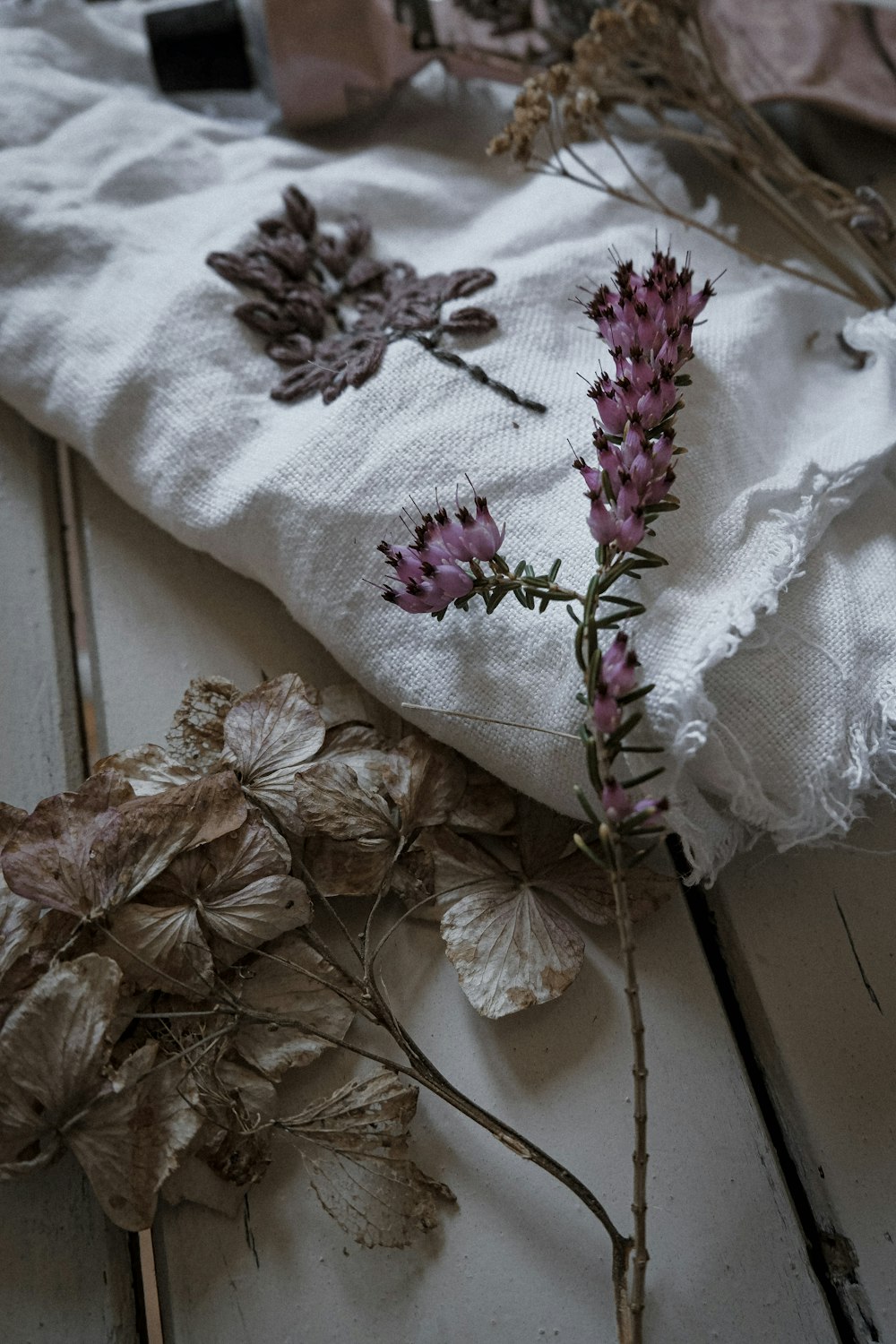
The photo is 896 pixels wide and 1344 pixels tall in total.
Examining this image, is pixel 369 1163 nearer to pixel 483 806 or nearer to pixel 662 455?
pixel 483 806

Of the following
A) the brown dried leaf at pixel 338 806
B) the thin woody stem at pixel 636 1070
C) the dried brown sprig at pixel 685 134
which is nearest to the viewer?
the thin woody stem at pixel 636 1070

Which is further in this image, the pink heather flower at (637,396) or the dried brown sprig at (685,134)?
the dried brown sprig at (685,134)

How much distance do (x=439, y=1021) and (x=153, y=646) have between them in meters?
0.26

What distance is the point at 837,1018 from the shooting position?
1.57 feet

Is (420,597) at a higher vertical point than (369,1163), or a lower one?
higher

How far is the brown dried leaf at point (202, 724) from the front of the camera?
1.68ft

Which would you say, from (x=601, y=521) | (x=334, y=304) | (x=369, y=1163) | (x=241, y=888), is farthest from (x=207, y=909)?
(x=334, y=304)

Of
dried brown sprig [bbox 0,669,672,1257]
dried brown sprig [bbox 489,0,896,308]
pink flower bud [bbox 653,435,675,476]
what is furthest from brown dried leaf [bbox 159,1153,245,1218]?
dried brown sprig [bbox 489,0,896,308]

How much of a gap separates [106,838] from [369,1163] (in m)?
0.17

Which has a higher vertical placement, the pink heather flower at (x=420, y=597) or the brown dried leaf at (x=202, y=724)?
the pink heather flower at (x=420, y=597)

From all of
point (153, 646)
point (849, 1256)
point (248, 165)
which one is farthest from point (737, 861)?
point (248, 165)

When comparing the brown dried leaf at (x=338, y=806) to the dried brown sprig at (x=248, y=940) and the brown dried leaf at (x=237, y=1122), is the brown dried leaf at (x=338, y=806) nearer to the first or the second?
the dried brown sprig at (x=248, y=940)

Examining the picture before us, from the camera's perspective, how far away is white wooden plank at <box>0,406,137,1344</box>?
1.41ft

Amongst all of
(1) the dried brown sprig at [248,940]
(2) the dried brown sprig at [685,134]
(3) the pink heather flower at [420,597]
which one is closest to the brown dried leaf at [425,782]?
(1) the dried brown sprig at [248,940]
